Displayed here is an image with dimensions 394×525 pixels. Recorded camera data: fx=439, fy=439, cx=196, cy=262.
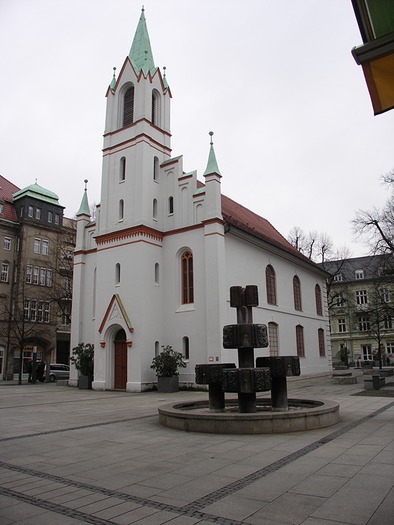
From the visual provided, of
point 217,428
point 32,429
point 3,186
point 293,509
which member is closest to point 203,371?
point 217,428

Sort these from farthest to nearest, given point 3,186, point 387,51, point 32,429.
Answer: point 3,186 < point 32,429 < point 387,51

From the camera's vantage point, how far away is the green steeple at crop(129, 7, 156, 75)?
27891mm

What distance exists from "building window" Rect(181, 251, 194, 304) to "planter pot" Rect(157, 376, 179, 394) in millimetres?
4283

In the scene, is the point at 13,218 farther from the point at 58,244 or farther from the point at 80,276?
the point at 80,276

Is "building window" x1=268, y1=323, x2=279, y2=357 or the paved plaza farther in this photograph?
"building window" x1=268, y1=323, x2=279, y2=357

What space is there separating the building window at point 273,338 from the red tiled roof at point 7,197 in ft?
95.9

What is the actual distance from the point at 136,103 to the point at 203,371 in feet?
68.0

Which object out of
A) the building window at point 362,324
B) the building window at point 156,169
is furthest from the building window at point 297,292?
the building window at point 362,324

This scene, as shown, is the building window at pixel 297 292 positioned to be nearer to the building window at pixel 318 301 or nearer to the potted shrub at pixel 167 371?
the building window at pixel 318 301

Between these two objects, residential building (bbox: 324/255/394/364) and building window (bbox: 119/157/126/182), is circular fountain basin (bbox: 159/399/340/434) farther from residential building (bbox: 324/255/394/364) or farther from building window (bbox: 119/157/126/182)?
residential building (bbox: 324/255/394/364)

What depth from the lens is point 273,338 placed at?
28.8 meters

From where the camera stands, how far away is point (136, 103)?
27203 mm

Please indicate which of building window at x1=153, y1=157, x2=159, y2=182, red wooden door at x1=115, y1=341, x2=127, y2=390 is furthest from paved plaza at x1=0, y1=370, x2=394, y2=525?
building window at x1=153, y1=157, x2=159, y2=182

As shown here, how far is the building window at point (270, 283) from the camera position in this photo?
29.2 meters
